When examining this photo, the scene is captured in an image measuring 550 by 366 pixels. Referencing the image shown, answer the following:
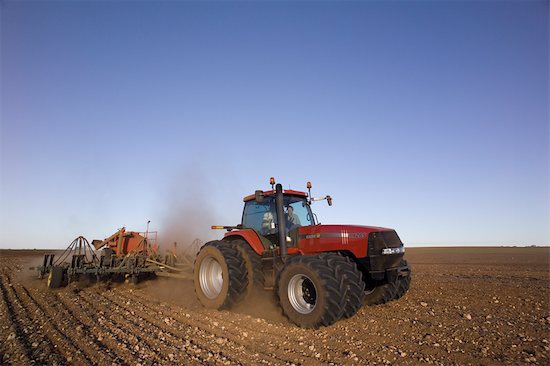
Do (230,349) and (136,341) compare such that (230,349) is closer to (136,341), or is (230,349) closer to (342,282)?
(136,341)

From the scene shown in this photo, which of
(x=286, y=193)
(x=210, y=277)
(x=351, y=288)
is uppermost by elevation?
(x=286, y=193)

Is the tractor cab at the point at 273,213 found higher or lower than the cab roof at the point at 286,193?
lower

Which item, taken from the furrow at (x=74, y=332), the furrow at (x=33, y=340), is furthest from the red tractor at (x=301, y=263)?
the furrow at (x=33, y=340)

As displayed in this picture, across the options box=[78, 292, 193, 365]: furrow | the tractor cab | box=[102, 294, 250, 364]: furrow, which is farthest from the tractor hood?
box=[78, 292, 193, 365]: furrow

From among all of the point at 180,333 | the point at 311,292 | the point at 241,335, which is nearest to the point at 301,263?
the point at 311,292

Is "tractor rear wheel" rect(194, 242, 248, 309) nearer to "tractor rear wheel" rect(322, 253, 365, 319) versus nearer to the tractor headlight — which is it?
"tractor rear wheel" rect(322, 253, 365, 319)

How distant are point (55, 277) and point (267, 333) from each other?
748cm

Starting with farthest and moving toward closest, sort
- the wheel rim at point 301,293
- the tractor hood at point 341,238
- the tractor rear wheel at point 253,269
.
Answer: the tractor rear wheel at point 253,269 → the tractor hood at point 341,238 → the wheel rim at point 301,293

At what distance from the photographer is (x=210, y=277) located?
24.6 feet

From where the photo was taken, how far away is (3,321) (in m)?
5.89

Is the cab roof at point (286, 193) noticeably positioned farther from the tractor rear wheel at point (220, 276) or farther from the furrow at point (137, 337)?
the furrow at point (137, 337)

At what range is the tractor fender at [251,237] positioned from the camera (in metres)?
6.95

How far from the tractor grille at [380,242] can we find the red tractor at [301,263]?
0.05ft

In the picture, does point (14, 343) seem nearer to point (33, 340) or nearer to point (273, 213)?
point (33, 340)
